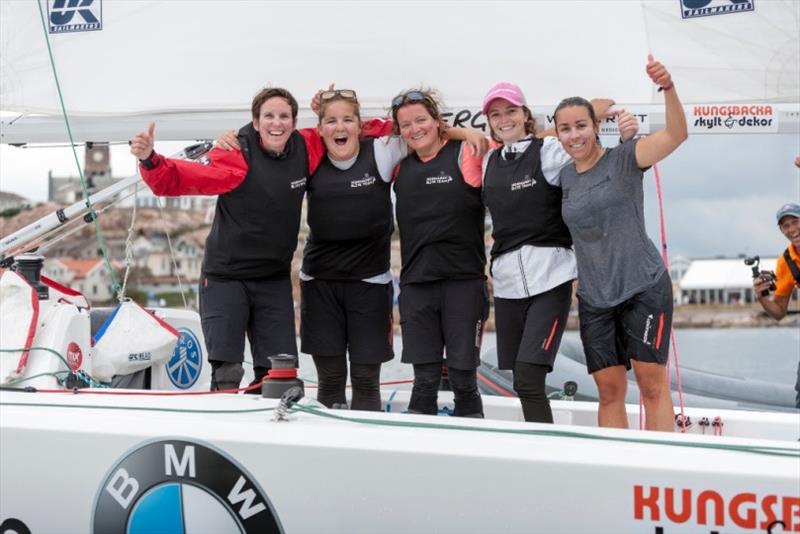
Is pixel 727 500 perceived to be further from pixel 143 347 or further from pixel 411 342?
pixel 143 347

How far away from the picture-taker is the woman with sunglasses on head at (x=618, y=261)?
9.02 ft

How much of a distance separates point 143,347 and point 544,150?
5.26 feet

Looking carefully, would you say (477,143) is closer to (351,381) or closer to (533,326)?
(533,326)

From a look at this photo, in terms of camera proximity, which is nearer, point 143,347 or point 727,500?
point 727,500

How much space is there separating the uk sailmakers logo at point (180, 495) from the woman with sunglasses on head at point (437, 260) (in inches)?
34.3

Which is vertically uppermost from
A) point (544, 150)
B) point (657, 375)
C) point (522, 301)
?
point (544, 150)

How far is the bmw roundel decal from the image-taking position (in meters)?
3.97

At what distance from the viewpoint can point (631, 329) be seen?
9.12ft

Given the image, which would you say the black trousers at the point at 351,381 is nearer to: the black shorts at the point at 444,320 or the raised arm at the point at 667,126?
the black shorts at the point at 444,320

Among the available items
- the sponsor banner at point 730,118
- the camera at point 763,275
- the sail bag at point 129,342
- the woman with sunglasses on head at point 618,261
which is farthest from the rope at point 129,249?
the camera at point 763,275

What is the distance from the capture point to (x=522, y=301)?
2959 mm

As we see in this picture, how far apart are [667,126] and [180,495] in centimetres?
167

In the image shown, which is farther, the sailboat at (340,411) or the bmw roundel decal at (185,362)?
the bmw roundel decal at (185,362)

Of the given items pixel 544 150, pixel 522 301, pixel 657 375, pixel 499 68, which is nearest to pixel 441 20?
pixel 499 68
